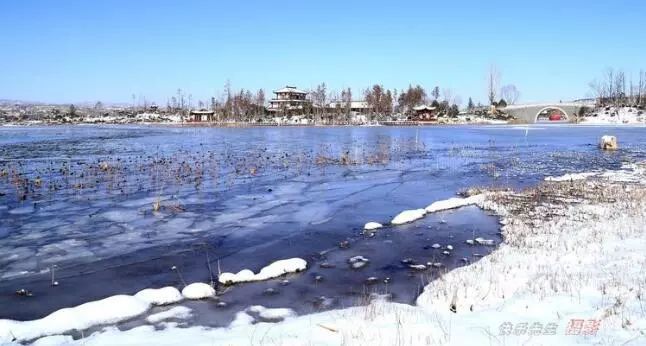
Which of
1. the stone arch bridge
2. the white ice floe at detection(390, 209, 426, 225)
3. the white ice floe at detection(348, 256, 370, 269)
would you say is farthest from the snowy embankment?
the stone arch bridge

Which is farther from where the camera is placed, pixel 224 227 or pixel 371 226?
pixel 224 227

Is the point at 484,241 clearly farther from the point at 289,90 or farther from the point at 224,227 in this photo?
the point at 289,90

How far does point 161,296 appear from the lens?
28.8 feet

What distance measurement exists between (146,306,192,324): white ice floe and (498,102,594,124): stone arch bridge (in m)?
133

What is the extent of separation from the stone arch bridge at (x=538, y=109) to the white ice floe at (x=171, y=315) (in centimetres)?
13272

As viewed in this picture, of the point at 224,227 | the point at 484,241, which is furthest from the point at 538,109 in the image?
the point at 224,227

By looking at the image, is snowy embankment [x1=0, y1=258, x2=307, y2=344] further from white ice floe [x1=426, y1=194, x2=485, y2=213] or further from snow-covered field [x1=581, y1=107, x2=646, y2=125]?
snow-covered field [x1=581, y1=107, x2=646, y2=125]

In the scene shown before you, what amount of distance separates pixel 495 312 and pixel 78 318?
6221mm

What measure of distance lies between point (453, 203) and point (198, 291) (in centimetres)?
1087

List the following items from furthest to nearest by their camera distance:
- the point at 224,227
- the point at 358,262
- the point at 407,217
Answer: the point at 407,217 < the point at 224,227 < the point at 358,262

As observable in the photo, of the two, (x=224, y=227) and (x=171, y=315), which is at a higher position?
(x=224, y=227)

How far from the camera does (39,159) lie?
3272 cm

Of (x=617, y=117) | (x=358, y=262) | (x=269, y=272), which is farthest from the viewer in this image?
(x=617, y=117)

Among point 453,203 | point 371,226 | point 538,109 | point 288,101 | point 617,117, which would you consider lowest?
point 371,226
